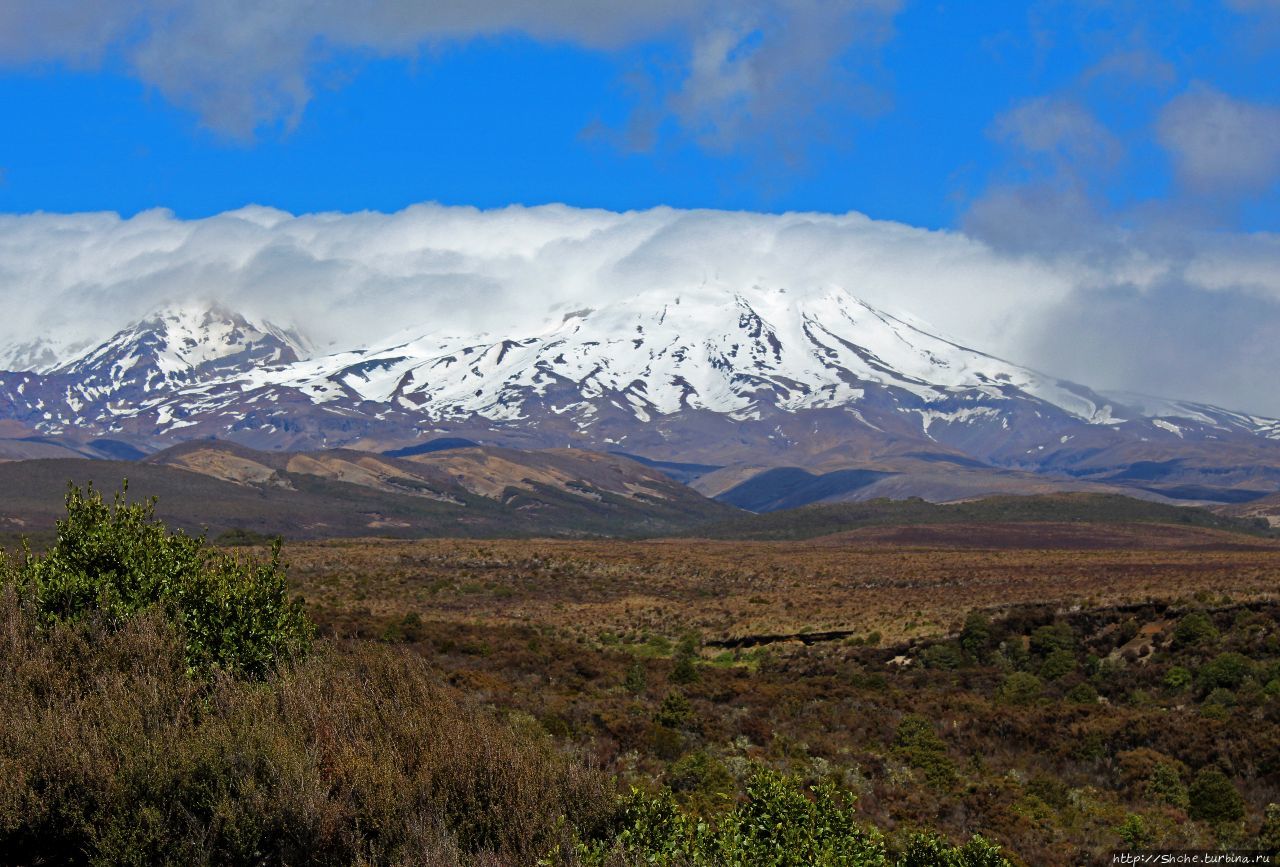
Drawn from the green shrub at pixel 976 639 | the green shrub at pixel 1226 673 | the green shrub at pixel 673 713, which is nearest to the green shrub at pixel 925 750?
the green shrub at pixel 673 713

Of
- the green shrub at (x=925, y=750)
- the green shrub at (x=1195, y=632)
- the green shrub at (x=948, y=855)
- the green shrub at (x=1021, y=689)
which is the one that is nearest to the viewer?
the green shrub at (x=948, y=855)

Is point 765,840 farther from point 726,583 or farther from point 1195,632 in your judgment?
point 726,583

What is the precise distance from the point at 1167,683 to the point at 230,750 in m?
31.7

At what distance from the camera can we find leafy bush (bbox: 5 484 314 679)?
22531 mm

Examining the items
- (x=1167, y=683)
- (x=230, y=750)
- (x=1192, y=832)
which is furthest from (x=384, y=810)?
(x=1167, y=683)

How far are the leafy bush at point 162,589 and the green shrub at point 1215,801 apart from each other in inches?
677

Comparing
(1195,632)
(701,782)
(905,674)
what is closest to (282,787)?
(701,782)

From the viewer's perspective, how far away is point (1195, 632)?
4341cm

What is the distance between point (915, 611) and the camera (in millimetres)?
59000

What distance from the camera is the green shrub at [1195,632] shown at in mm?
42750

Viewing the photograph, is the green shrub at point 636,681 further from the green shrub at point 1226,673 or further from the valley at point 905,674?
the green shrub at point 1226,673

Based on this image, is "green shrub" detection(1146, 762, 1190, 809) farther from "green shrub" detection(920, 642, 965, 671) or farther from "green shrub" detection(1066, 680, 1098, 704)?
"green shrub" detection(920, 642, 965, 671)

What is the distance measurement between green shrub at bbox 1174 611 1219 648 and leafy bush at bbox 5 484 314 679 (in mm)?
31246

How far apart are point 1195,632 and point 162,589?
3421 cm
